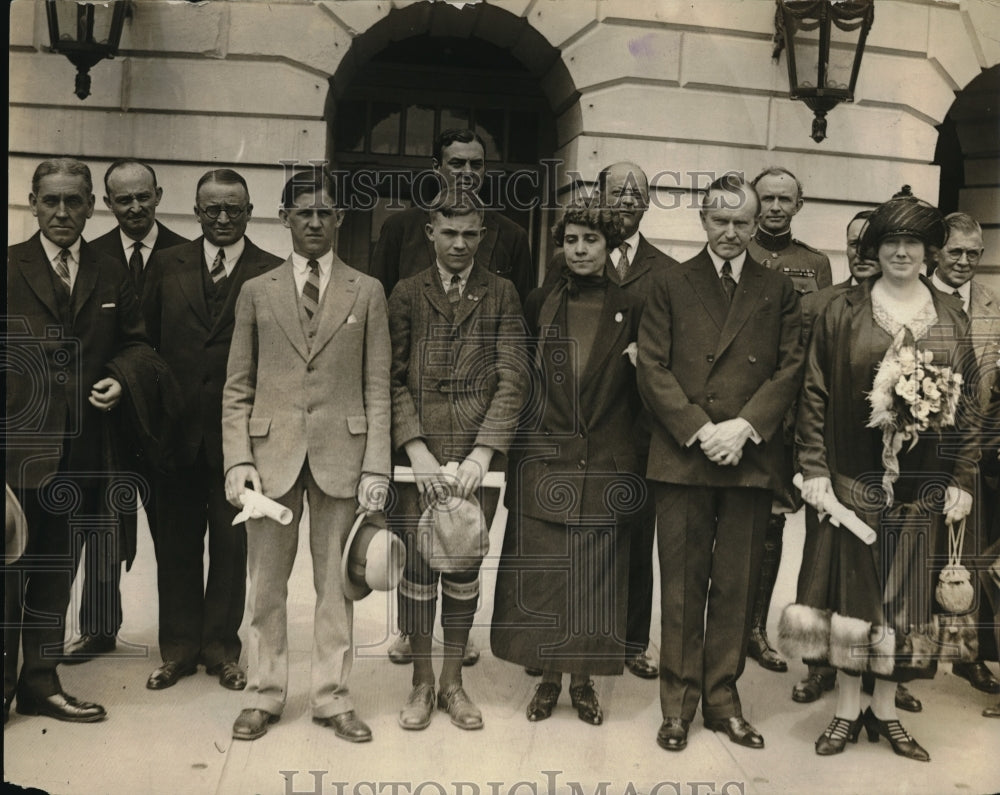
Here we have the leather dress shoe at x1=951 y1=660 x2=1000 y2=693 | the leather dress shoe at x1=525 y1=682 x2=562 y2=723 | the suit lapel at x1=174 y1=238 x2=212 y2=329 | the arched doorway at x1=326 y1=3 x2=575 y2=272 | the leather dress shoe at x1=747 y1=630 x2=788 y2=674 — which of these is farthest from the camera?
the arched doorway at x1=326 y1=3 x2=575 y2=272

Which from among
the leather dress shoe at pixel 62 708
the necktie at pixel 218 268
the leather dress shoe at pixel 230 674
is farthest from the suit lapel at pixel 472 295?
the leather dress shoe at pixel 62 708

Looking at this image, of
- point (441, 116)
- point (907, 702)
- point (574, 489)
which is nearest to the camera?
point (574, 489)

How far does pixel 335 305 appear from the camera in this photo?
4492 millimetres

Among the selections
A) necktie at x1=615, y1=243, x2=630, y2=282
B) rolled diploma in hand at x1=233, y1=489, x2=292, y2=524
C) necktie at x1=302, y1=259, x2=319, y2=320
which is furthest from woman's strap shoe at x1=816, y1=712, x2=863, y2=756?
necktie at x1=302, y1=259, x2=319, y2=320

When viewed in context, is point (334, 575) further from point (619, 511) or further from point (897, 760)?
point (897, 760)

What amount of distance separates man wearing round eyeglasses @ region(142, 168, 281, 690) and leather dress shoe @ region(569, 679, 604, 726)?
4.94 ft

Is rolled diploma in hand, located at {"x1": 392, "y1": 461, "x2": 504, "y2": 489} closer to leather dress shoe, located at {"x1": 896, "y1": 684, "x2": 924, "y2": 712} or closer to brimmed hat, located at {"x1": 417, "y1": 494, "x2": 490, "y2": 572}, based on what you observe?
brimmed hat, located at {"x1": 417, "y1": 494, "x2": 490, "y2": 572}

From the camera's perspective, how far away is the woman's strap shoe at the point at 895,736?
4590mm

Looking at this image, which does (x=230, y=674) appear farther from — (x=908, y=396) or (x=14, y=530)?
(x=908, y=396)

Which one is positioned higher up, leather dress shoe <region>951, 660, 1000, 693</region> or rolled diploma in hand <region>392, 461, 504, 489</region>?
rolled diploma in hand <region>392, 461, 504, 489</region>

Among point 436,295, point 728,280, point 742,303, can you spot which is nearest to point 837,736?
point 742,303

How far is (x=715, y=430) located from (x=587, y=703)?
1352 millimetres

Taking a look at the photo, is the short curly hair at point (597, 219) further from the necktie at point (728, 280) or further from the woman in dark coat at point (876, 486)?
the woman in dark coat at point (876, 486)

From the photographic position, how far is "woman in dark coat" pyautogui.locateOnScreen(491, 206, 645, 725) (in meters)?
4.68
